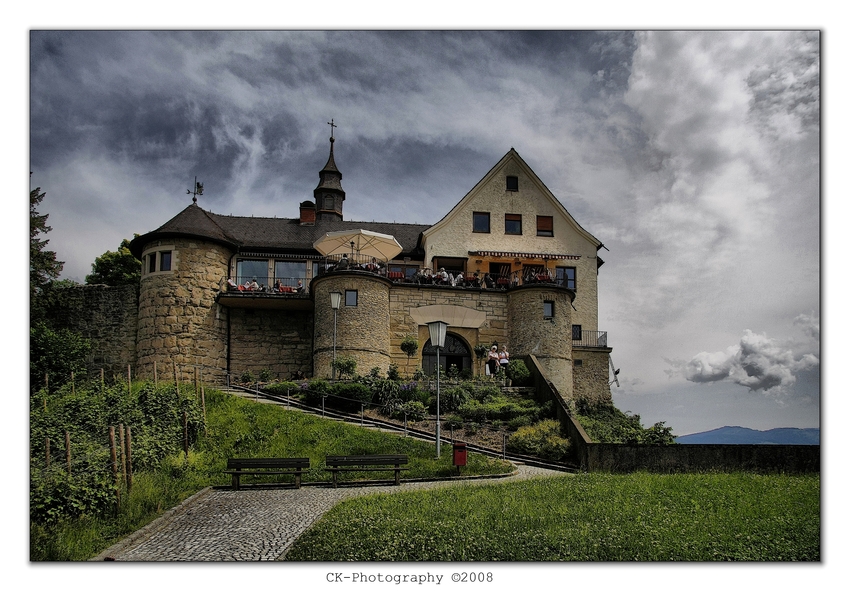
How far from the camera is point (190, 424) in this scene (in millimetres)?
14367

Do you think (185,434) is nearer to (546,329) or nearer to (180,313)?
(180,313)

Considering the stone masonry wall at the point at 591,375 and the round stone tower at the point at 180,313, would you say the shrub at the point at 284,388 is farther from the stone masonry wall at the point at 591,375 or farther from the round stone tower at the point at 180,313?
the stone masonry wall at the point at 591,375

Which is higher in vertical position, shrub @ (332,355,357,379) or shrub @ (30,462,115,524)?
shrub @ (332,355,357,379)

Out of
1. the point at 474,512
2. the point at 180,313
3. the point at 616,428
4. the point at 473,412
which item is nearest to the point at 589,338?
the point at 616,428

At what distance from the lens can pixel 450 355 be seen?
23.8 metres

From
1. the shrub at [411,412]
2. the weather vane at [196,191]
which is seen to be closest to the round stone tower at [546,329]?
the shrub at [411,412]

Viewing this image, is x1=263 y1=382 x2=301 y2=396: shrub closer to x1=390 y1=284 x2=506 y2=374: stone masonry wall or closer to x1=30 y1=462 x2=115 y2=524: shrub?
x1=390 y1=284 x2=506 y2=374: stone masonry wall

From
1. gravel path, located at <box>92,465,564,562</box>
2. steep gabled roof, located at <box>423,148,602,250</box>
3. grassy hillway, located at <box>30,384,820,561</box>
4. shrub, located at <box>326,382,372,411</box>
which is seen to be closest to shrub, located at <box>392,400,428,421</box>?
shrub, located at <box>326,382,372,411</box>

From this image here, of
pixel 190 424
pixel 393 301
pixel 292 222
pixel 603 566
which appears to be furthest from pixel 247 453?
pixel 292 222

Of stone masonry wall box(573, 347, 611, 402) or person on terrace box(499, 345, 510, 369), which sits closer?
person on terrace box(499, 345, 510, 369)

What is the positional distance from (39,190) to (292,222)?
1764 cm

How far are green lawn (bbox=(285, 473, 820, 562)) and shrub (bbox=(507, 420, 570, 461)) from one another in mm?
4278

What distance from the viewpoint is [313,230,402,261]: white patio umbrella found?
22.3 metres

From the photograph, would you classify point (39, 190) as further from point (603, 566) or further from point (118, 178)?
point (603, 566)
